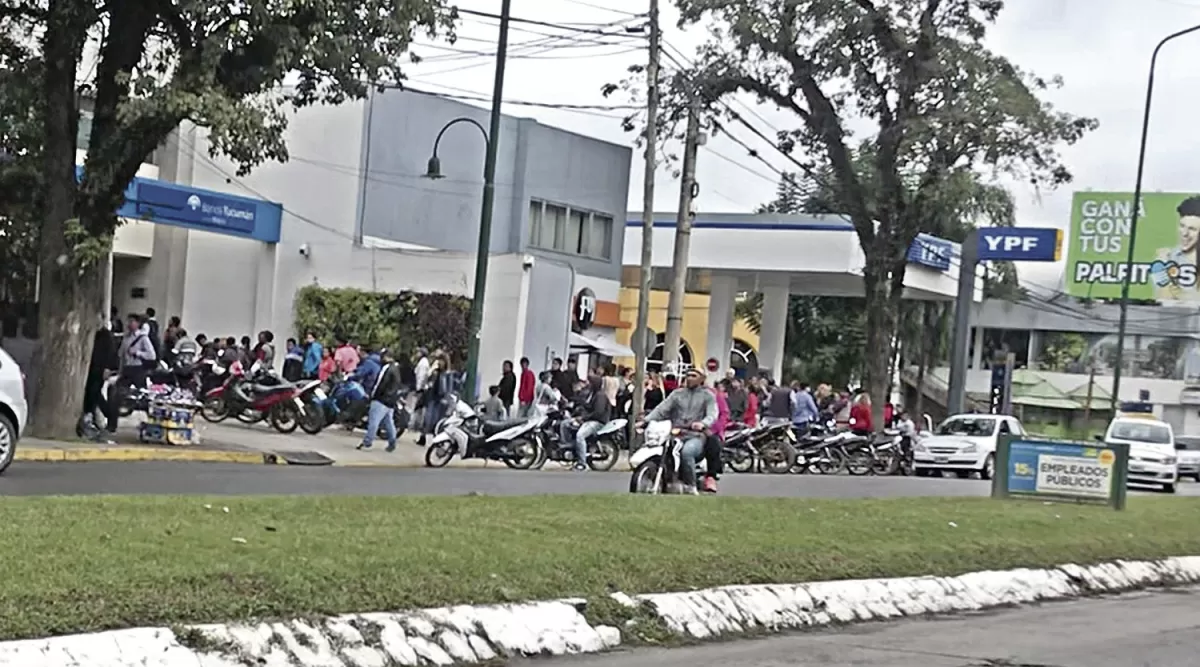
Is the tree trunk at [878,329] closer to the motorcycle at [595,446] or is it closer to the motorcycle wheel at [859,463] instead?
the motorcycle wheel at [859,463]

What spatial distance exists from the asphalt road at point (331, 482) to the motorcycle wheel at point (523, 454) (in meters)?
0.87

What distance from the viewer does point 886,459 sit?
104 feet

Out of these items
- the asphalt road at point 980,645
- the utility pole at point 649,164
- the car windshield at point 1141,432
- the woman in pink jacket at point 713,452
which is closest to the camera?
the asphalt road at point 980,645

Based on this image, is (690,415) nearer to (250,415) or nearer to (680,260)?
(250,415)

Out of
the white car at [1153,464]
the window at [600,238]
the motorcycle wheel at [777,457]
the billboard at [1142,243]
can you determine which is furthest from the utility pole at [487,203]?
the billboard at [1142,243]

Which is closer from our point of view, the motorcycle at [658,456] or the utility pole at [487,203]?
the motorcycle at [658,456]

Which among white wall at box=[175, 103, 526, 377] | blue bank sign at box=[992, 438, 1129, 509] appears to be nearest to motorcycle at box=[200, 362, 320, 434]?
white wall at box=[175, 103, 526, 377]

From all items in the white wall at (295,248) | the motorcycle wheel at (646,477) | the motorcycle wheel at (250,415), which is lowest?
the motorcycle wheel at (250,415)

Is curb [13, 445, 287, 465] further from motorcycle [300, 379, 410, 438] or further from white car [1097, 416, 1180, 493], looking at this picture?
white car [1097, 416, 1180, 493]

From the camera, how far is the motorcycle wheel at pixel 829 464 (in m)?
29.7

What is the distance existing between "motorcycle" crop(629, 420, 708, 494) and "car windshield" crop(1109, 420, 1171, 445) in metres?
21.4

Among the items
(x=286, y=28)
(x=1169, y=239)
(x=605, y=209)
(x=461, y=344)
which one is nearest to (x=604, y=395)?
(x=461, y=344)

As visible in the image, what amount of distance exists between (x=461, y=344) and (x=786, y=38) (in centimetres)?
987

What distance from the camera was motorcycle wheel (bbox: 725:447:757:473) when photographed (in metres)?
28.4
